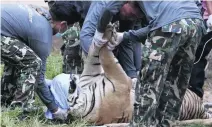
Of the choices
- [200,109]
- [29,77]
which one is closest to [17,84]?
[29,77]

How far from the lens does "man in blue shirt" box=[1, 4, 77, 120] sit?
449cm

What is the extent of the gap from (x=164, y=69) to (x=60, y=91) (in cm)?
122

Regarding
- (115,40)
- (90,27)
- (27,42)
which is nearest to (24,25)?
(27,42)

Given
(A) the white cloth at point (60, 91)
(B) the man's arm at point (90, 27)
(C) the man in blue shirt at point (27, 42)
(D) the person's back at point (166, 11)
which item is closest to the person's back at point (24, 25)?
(C) the man in blue shirt at point (27, 42)

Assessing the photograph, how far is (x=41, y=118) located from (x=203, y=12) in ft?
6.07

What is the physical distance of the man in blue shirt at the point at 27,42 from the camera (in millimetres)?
4488

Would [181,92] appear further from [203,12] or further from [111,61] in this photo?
[203,12]

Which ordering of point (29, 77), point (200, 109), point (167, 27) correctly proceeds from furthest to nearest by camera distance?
1. point (200, 109)
2. point (29, 77)
3. point (167, 27)

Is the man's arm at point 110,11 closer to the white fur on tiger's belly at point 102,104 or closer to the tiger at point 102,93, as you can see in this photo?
the tiger at point 102,93

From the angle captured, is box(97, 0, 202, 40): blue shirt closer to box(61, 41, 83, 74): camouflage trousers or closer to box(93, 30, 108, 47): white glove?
box(93, 30, 108, 47): white glove

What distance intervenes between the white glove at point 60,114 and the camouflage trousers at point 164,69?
795 mm

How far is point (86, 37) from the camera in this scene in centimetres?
457

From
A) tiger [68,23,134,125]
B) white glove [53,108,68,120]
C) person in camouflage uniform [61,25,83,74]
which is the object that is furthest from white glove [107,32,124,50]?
person in camouflage uniform [61,25,83,74]

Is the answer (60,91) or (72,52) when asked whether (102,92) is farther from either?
(72,52)
